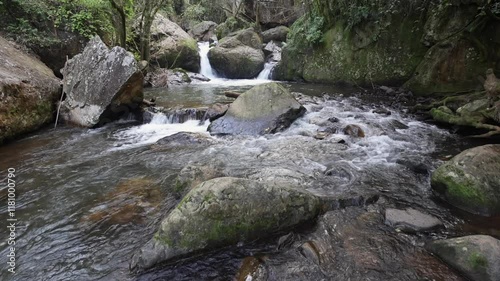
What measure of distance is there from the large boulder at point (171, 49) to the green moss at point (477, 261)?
14607 mm

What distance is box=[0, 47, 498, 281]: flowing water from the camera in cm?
282

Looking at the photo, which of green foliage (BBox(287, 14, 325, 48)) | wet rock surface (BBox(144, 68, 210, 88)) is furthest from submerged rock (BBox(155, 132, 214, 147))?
green foliage (BBox(287, 14, 325, 48))

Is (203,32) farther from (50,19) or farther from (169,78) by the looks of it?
(50,19)

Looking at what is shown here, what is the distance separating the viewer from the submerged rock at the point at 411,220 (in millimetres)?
3227

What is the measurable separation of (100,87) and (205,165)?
457 cm

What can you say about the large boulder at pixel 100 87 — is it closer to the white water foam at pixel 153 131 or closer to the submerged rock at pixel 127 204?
the white water foam at pixel 153 131

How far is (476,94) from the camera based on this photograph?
21.8ft

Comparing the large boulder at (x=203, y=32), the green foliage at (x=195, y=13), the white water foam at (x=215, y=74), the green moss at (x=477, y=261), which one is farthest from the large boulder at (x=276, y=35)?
the green moss at (x=477, y=261)

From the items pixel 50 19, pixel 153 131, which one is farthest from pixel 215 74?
pixel 153 131

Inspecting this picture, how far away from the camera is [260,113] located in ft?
23.5

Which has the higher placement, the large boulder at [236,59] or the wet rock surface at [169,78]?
the large boulder at [236,59]

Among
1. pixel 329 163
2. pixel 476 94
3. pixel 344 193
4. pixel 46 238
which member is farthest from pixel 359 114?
pixel 46 238

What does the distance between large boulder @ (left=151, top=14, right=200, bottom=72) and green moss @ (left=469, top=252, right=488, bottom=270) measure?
14607 mm

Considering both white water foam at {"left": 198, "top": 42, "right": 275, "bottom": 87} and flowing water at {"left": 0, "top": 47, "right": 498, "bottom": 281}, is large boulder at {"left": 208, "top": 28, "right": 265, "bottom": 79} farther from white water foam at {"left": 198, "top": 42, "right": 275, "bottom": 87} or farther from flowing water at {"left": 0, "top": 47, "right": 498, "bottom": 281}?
flowing water at {"left": 0, "top": 47, "right": 498, "bottom": 281}
